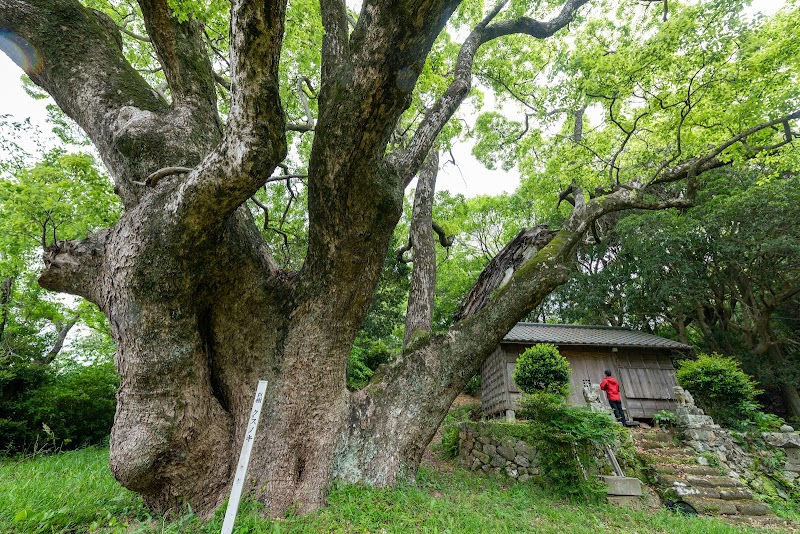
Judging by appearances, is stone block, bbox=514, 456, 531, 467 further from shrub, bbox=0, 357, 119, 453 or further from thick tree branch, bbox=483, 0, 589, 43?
shrub, bbox=0, 357, 119, 453

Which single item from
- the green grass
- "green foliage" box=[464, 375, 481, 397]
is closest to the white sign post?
the green grass

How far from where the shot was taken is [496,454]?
7301 mm

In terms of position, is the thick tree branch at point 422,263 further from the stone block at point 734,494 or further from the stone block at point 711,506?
the stone block at point 734,494

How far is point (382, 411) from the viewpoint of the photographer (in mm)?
3943

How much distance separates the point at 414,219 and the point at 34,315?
11.7 m

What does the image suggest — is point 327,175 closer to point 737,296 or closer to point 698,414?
point 698,414

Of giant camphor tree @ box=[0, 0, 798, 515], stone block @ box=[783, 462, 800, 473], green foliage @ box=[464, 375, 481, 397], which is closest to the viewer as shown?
giant camphor tree @ box=[0, 0, 798, 515]

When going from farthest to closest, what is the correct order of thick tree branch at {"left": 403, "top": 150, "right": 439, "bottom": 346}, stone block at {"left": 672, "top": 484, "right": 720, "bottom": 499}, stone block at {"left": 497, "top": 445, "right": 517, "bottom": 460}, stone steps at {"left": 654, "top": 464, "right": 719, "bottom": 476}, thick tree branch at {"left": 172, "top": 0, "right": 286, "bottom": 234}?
stone block at {"left": 497, "top": 445, "right": 517, "bottom": 460}, stone steps at {"left": 654, "top": 464, "right": 719, "bottom": 476}, stone block at {"left": 672, "top": 484, "right": 720, "bottom": 499}, thick tree branch at {"left": 403, "top": 150, "right": 439, "bottom": 346}, thick tree branch at {"left": 172, "top": 0, "right": 286, "bottom": 234}

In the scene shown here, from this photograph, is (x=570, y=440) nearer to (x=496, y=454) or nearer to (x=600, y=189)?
(x=496, y=454)

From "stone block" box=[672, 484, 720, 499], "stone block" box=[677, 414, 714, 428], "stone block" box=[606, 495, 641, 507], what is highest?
"stone block" box=[677, 414, 714, 428]

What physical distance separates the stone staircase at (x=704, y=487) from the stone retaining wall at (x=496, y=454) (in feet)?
7.75

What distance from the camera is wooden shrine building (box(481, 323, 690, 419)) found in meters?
12.1

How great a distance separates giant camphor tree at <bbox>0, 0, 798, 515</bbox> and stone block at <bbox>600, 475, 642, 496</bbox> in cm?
414

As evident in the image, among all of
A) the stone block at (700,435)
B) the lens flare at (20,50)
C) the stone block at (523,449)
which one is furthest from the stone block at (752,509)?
the lens flare at (20,50)
